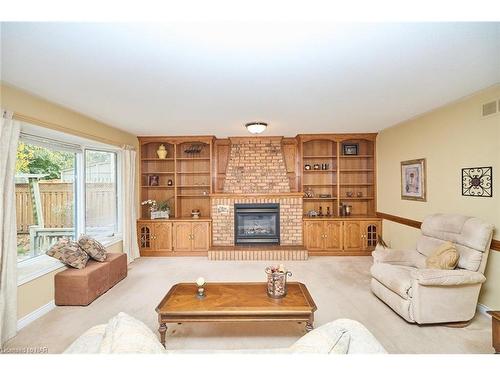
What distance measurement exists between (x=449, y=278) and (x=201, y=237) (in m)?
4.14

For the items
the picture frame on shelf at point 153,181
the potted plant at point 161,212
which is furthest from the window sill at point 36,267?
the picture frame on shelf at point 153,181

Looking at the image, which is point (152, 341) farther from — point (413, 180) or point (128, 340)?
point (413, 180)

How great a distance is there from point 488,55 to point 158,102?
10.5 ft

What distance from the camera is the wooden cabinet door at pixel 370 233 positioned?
5.32 m

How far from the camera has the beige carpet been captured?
2281 millimetres

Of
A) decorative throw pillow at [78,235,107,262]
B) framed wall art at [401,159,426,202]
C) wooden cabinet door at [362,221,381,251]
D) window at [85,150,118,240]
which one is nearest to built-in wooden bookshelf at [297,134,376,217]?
wooden cabinet door at [362,221,381,251]

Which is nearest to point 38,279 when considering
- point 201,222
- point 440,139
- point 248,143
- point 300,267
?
point 201,222

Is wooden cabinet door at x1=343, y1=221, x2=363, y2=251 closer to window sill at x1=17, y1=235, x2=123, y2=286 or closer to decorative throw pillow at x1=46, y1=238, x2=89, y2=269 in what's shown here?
decorative throw pillow at x1=46, y1=238, x2=89, y2=269

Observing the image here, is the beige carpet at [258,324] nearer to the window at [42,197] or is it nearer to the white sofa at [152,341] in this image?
the window at [42,197]

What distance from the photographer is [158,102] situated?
3133 millimetres

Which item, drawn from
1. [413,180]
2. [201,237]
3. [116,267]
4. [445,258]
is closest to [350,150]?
[413,180]

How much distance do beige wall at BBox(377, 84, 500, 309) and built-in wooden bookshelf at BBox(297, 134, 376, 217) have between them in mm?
624

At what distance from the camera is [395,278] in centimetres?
279

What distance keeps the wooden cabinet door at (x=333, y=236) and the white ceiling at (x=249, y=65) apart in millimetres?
2573
